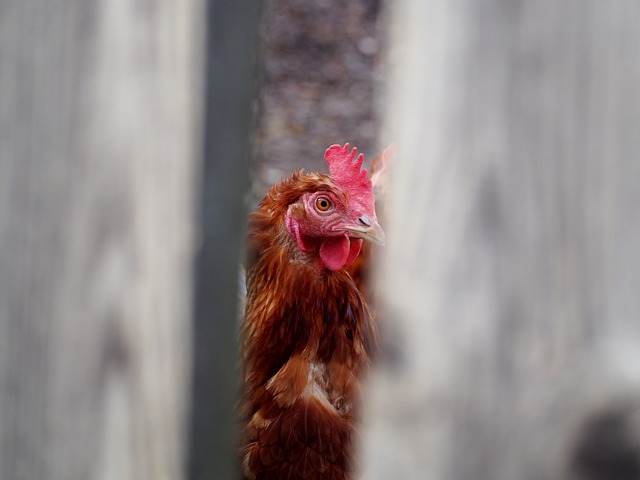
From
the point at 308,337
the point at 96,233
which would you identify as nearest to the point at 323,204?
the point at 308,337

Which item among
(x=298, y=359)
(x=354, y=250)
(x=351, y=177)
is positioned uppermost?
(x=351, y=177)

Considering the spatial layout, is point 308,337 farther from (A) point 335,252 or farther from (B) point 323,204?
(B) point 323,204

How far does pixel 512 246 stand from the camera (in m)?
0.81

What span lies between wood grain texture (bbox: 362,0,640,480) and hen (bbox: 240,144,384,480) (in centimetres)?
184

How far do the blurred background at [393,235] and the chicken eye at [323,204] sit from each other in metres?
1.92

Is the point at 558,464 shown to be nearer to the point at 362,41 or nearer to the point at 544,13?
the point at 544,13

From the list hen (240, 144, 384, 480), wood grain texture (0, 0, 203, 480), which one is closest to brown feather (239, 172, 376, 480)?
hen (240, 144, 384, 480)

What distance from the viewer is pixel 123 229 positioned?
856 millimetres

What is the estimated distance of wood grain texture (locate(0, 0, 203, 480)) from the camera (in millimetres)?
828

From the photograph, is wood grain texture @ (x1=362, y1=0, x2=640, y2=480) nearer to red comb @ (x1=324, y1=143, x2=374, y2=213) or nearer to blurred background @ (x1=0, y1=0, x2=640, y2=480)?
blurred background @ (x1=0, y1=0, x2=640, y2=480)

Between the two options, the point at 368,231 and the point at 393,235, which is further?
the point at 368,231

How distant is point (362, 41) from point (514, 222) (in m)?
7.52

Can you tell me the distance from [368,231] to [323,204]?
22 cm

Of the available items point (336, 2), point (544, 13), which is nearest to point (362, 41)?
point (336, 2)
